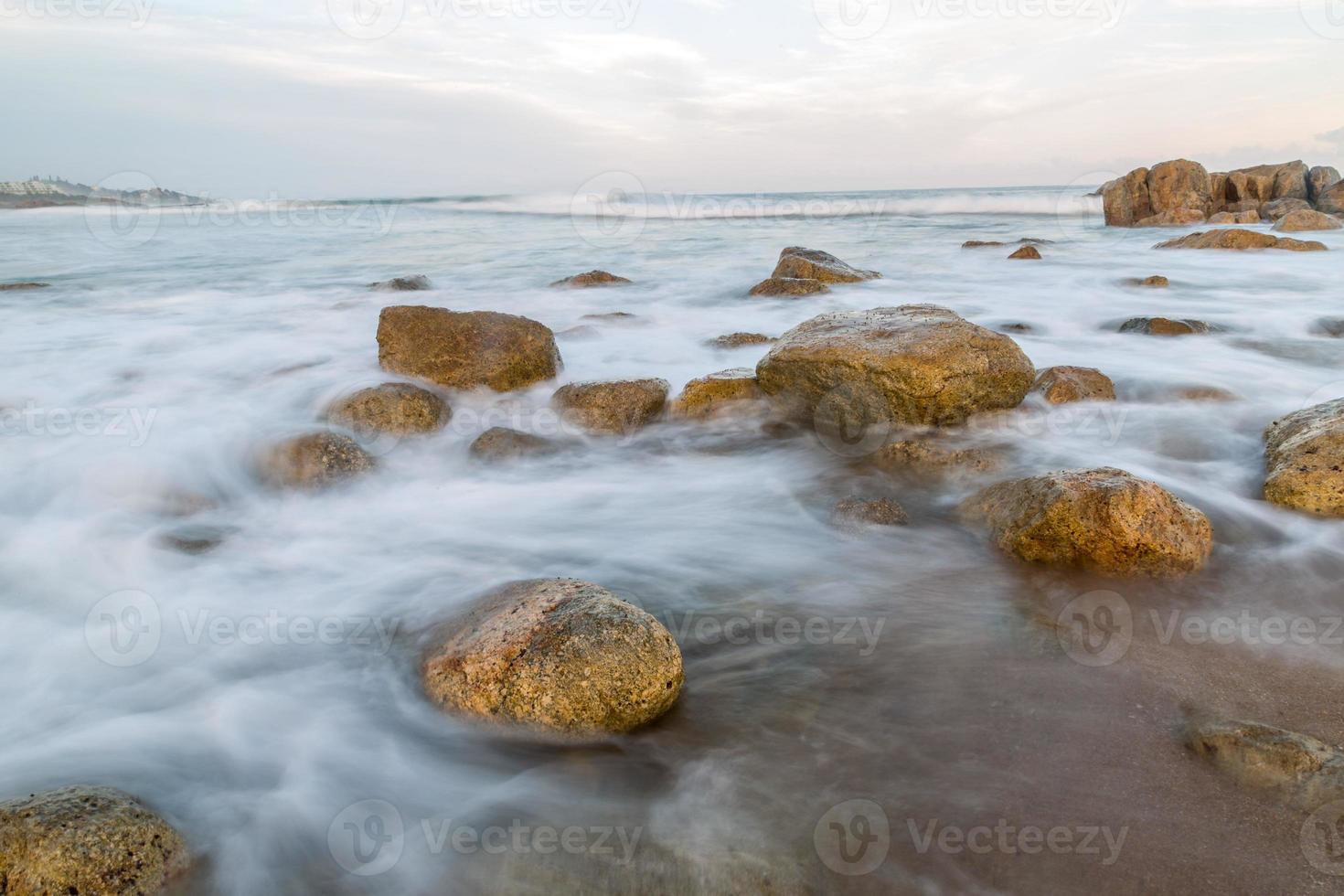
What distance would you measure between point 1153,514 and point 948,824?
6.27ft

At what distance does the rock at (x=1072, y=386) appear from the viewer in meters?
5.59

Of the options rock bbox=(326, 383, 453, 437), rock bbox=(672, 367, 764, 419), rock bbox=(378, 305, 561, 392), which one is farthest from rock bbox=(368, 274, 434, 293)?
rock bbox=(672, 367, 764, 419)

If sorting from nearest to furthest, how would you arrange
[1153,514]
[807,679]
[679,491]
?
[807,679] < [1153,514] < [679,491]

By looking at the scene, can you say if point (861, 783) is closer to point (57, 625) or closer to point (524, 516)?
point (524, 516)

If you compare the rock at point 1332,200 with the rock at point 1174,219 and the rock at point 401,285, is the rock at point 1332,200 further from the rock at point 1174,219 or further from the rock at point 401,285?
the rock at point 401,285

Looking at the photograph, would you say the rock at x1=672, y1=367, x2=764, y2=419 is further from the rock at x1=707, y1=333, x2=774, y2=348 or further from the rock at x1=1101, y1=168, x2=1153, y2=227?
the rock at x1=1101, y1=168, x2=1153, y2=227

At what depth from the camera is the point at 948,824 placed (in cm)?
221

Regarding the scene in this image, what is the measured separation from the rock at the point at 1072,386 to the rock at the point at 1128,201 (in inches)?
835

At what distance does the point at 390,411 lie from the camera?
5441 millimetres

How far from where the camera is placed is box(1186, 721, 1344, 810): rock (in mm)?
2193

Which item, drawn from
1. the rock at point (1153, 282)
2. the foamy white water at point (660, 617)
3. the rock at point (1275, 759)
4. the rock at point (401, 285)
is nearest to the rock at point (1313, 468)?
the foamy white water at point (660, 617)

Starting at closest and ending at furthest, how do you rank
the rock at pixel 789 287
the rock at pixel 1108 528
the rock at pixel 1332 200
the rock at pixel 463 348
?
1. the rock at pixel 1108 528
2. the rock at pixel 463 348
3. the rock at pixel 789 287
4. the rock at pixel 1332 200

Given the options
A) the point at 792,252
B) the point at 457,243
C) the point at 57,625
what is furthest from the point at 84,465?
the point at 457,243

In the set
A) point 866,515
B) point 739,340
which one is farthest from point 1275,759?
point 739,340
